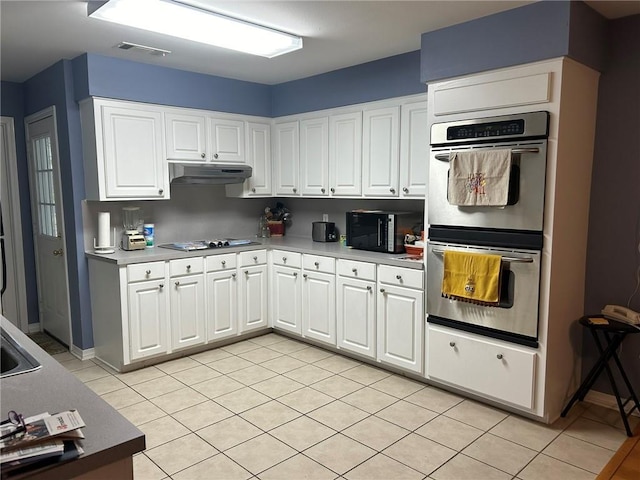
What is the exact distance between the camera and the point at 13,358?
1719mm

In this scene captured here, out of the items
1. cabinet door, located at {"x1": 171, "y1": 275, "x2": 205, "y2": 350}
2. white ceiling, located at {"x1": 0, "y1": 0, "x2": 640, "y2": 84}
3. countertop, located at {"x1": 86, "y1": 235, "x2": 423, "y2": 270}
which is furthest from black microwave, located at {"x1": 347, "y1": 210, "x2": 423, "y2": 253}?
cabinet door, located at {"x1": 171, "y1": 275, "x2": 205, "y2": 350}

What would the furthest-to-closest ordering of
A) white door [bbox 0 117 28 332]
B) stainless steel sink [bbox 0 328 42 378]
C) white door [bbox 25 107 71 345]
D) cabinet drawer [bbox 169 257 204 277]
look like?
white door [bbox 0 117 28 332] → white door [bbox 25 107 71 345] → cabinet drawer [bbox 169 257 204 277] → stainless steel sink [bbox 0 328 42 378]

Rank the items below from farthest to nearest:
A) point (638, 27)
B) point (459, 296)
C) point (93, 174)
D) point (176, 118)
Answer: point (176, 118), point (93, 174), point (459, 296), point (638, 27)

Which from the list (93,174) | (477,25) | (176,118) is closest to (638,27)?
(477,25)

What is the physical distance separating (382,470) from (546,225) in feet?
5.31

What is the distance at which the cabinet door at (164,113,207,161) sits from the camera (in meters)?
4.12

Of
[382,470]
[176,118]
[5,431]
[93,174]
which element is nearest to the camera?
[5,431]

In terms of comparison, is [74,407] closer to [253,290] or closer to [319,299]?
[319,299]

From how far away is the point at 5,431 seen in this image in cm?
112

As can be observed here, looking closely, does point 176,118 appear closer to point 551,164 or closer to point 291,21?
point 291,21

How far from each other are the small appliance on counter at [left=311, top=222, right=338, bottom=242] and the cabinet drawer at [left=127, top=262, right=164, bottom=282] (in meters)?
1.48

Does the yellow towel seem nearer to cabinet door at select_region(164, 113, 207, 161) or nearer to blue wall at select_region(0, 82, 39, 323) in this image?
cabinet door at select_region(164, 113, 207, 161)

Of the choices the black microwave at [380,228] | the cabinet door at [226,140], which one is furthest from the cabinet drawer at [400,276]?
the cabinet door at [226,140]

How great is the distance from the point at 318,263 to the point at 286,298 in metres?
0.57
